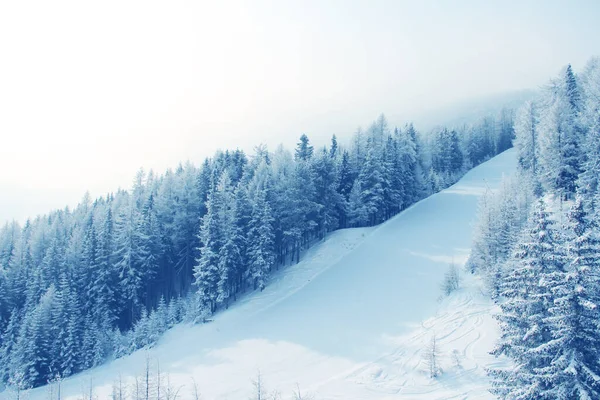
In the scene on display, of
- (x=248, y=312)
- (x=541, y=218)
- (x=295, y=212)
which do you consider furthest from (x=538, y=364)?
(x=295, y=212)

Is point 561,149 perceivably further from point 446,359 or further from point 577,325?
point 577,325

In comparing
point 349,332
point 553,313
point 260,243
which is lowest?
point 349,332

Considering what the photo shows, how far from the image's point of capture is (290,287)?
150 feet

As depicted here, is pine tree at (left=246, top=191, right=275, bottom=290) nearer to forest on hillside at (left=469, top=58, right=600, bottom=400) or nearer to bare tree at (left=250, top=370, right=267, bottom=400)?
bare tree at (left=250, top=370, right=267, bottom=400)

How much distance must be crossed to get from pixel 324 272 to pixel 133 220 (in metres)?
25.4

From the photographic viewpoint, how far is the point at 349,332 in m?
33.9

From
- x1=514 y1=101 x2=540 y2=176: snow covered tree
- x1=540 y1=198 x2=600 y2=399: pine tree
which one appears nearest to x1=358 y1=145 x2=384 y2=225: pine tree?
x1=514 y1=101 x2=540 y2=176: snow covered tree

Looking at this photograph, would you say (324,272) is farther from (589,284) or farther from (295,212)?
(589,284)

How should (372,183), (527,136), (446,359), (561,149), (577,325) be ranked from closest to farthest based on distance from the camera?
(577,325)
(446,359)
(561,149)
(527,136)
(372,183)

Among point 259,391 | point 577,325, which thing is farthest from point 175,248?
point 577,325

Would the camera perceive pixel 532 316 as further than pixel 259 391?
No

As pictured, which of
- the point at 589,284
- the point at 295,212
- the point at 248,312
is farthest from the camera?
the point at 295,212

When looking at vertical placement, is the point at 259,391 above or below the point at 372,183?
below

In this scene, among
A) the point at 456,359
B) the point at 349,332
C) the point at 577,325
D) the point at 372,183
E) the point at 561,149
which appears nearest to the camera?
the point at 577,325
